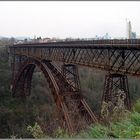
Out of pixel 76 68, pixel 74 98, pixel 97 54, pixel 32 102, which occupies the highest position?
pixel 97 54

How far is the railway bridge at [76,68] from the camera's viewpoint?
16831 millimetres

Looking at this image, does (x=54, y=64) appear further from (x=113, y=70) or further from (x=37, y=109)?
(x=37, y=109)

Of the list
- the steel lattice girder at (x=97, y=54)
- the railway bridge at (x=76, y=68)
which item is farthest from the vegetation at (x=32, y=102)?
the steel lattice girder at (x=97, y=54)

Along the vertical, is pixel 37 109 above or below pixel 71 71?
below

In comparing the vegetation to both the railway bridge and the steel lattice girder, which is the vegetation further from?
the steel lattice girder

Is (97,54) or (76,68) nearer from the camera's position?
(97,54)

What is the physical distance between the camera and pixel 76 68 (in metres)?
26.6

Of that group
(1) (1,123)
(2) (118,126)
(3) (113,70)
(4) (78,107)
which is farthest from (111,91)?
(1) (1,123)

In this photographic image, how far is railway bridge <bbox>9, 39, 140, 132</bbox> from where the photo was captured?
16.8 metres

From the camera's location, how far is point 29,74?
44.4 m

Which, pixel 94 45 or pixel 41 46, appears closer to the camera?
pixel 94 45

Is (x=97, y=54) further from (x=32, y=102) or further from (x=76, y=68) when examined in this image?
(x=32, y=102)

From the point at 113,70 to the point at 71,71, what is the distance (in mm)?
9482

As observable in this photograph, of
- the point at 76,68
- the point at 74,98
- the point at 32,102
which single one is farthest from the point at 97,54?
the point at 32,102
